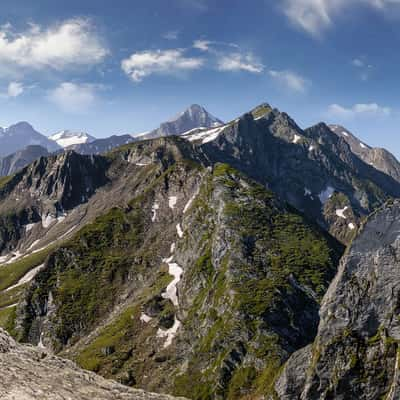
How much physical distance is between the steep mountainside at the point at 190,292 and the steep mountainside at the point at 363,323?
2870cm

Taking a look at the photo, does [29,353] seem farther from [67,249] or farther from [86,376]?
[67,249]

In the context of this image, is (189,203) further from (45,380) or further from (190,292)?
(45,380)

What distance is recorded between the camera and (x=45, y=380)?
21.9m

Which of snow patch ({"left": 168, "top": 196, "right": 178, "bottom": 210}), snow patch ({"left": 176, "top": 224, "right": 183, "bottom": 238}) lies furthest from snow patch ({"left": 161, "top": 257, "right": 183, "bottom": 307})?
snow patch ({"left": 168, "top": 196, "right": 178, "bottom": 210})

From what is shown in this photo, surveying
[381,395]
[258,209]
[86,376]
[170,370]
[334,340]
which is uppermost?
[258,209]

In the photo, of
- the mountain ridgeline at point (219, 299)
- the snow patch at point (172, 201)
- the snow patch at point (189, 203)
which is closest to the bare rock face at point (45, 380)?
the mountain ridgeline at point (219, 299)

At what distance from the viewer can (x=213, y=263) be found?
119 metres

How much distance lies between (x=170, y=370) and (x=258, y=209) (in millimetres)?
54702

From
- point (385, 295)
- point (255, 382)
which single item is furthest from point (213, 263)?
point (385, 295)

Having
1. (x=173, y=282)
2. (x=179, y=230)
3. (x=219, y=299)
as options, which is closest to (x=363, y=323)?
(x=219, y=299)

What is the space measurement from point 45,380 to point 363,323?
3734 cm

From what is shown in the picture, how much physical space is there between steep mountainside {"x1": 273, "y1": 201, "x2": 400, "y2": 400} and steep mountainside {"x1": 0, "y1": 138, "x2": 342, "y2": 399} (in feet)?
94.2

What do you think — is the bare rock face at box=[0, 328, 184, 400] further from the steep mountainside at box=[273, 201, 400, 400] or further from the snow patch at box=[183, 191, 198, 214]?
the snow patch at box=[183, 191, 198, 214]

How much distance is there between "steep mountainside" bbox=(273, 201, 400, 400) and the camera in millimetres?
45838
